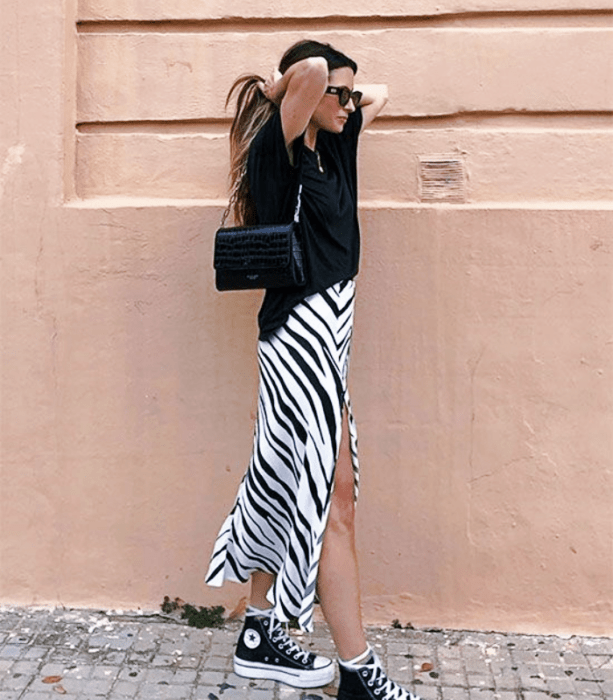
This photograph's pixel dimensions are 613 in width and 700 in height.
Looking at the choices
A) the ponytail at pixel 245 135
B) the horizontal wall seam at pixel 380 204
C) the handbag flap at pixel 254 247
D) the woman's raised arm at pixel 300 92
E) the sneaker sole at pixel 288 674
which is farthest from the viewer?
the horizontal wall seam at pixel 380 204

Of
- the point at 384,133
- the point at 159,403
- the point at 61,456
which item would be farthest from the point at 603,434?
the point at 61,456

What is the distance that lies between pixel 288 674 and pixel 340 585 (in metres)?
0.43

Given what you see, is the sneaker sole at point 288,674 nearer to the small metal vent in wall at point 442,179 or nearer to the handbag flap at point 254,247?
the handbag flap at point 254,247

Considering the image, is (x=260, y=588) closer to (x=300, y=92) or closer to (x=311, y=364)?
(x=311, y=364)

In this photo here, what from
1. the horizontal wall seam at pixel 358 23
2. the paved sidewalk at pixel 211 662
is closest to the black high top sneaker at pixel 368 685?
the paved sidewalk at pixel 211 662

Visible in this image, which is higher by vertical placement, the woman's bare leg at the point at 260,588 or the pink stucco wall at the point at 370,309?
the pink stucco wall at the point at 370,309

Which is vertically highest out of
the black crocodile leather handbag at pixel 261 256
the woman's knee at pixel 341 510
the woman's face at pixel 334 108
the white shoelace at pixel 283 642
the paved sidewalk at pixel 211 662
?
the woman's face at pixel 334 108

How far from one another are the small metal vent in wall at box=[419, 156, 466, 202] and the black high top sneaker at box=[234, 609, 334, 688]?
1.66 m

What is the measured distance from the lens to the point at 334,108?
3.16 metres

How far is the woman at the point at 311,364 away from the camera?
124 inches

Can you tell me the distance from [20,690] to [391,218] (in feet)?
6.94

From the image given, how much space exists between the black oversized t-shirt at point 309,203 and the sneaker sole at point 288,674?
1158mm

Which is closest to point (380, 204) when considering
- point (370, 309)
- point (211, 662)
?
point (370, 309)

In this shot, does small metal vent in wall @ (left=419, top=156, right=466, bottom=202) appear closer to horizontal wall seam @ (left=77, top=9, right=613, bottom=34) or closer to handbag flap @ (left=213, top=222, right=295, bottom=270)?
horizontal wall seam @ (left=77, top=9, right=613, bottom=34)
